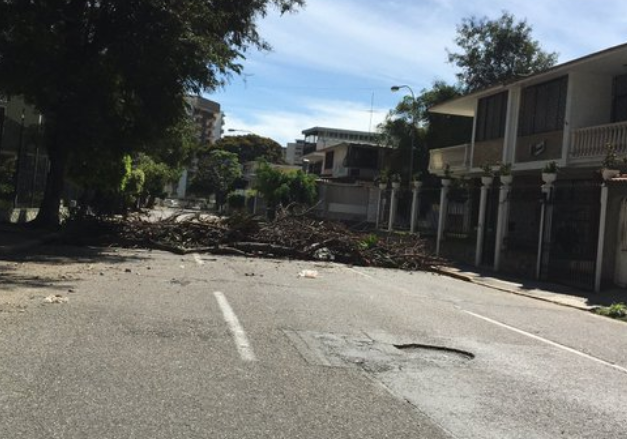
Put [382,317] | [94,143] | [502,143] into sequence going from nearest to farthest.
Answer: [382,317], [94,143], [502,143]

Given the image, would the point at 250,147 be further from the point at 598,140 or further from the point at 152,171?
the point at 598,140

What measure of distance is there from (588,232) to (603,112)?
4352mm

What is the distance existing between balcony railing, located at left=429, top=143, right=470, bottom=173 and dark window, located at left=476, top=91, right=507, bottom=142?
1205 millimetres

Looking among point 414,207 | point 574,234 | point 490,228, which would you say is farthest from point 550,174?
point 414,207

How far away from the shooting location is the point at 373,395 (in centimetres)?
623

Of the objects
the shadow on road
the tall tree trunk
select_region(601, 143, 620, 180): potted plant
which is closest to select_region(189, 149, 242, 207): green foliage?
the tall tree trunk

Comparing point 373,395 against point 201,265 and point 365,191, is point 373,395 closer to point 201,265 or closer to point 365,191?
point 201,265

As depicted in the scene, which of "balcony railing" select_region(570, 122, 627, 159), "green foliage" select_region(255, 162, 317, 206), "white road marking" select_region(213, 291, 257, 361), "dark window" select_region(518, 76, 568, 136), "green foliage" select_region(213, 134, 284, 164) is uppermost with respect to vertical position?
"green foliage" select_region(213, 134, 284, 164)

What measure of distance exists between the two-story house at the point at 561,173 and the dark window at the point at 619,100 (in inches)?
1.3

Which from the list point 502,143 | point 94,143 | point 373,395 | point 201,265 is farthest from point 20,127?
point 373,395

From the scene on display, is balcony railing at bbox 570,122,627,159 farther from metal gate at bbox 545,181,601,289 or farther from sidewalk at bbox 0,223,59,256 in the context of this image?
sidewalk at bbox 0,223,59,256

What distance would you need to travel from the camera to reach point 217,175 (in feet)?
333

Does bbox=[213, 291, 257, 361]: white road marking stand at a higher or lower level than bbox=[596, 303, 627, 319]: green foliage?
higher

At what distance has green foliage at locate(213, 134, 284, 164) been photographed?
130 metres
